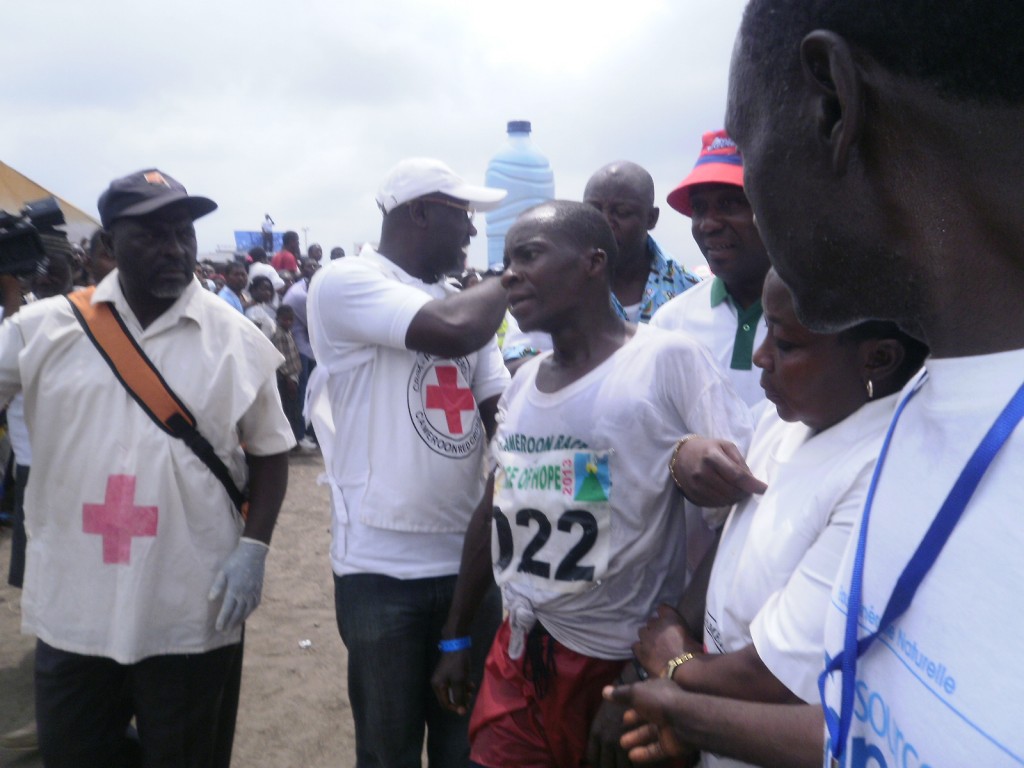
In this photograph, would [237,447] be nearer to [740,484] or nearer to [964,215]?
[740,484]

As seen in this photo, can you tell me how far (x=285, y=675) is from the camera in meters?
4.14

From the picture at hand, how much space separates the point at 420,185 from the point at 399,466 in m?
0.90

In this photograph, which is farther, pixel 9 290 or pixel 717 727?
pixel 9 290

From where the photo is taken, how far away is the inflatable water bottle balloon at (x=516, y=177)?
14562mm

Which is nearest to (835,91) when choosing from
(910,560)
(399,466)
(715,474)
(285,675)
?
(910,560)

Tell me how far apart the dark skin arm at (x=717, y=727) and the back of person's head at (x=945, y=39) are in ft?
3.15

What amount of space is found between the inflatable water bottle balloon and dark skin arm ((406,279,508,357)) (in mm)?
11992

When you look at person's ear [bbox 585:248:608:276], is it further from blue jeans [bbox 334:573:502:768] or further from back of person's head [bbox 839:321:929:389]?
blue jeans [bbox 334:573:502:768]

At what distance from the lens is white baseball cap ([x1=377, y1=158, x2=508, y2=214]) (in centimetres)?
264

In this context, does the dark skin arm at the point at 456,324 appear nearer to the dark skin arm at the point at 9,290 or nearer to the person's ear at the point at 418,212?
the person's ear at the point at 418,212

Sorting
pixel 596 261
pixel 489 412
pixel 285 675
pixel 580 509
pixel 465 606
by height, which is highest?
pixel 596 261

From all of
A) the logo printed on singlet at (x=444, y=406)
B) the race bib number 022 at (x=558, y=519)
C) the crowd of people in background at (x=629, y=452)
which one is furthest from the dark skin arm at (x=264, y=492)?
the race bib number 022 at (x=558, y=519)

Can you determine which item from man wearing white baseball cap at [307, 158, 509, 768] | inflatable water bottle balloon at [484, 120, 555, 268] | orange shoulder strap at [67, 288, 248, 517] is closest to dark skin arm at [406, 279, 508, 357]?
man wearing white baseball cap at [307, 158, 509, 768]

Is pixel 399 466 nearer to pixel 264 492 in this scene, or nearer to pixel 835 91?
pixel 264 492
